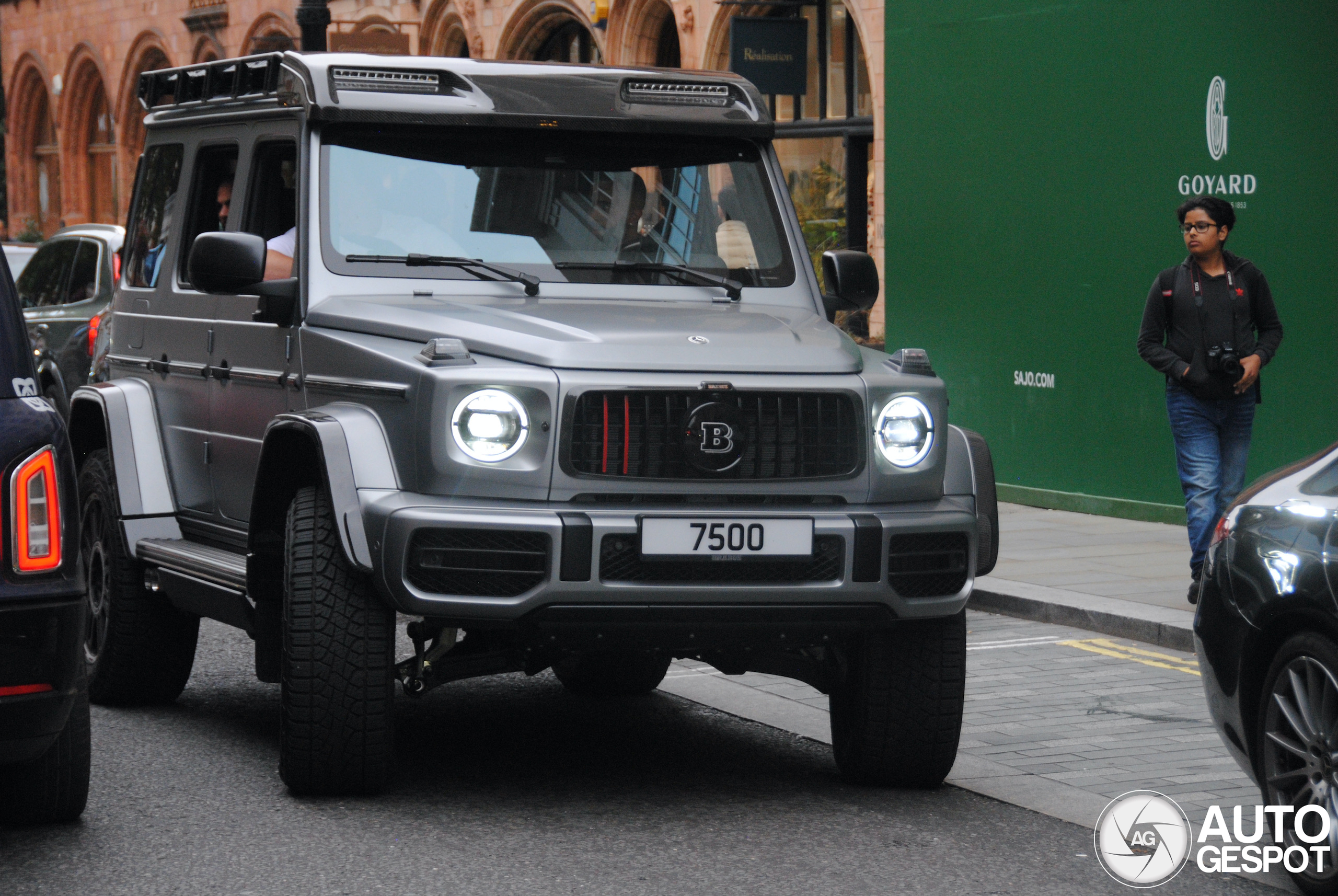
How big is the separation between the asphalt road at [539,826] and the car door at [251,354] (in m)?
0.93

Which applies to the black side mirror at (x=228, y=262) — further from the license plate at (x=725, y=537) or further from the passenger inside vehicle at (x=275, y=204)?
the license plate at (x=725, y=537)

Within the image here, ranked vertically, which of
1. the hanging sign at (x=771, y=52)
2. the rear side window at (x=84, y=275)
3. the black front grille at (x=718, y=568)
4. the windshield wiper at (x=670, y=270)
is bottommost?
the black front grille at (x=718, y=568)

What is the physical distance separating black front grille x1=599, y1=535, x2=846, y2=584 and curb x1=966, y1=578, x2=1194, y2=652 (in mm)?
3395

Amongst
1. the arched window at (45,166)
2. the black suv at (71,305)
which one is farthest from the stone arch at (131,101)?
the black suv at (71,305)

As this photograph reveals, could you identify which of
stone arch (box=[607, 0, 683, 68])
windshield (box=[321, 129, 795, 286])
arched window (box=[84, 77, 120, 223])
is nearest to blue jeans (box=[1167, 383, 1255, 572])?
windshield (box=[321, 129, 795, 286])

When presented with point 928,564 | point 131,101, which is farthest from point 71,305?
point 131,101

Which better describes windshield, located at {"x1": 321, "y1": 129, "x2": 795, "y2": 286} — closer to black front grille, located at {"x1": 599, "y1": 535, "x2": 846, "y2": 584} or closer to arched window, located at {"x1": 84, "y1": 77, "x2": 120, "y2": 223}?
black front grille, located at {"x1": 599, "y1": 535, "x2": 846, "y2": 584}

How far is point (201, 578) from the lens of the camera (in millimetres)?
6918

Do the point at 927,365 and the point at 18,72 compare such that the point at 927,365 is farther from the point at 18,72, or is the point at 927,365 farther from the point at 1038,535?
the point at 18,72

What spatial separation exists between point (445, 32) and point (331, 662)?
23.1 meters

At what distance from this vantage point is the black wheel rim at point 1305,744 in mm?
5078

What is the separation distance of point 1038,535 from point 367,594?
7.32 metres

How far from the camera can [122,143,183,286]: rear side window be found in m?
8.04

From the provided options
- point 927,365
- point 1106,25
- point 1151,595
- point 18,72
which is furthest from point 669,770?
point 18,72
